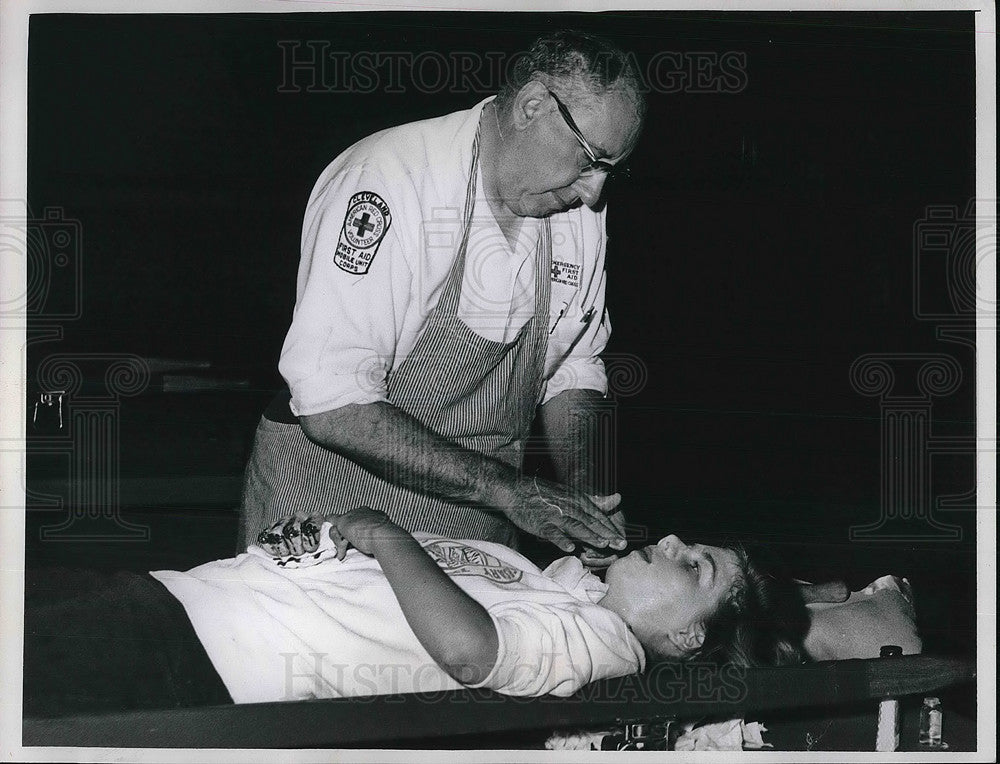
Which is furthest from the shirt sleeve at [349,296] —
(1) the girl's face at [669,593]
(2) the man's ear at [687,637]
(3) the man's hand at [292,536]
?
(2) the man's ear at [687,637]

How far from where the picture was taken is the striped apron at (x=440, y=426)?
1.44 meters

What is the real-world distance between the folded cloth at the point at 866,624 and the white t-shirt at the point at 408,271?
0.58m

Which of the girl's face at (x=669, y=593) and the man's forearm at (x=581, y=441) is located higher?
the man's forearm at (x=581, y=441)

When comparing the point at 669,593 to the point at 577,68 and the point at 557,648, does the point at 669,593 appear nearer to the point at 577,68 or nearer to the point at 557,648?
the point at 557,648

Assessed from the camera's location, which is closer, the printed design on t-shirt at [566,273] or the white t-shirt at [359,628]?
the white t-shirt at [359,628]

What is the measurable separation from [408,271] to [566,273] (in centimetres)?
28

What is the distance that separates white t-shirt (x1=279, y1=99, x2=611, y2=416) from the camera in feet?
4.62

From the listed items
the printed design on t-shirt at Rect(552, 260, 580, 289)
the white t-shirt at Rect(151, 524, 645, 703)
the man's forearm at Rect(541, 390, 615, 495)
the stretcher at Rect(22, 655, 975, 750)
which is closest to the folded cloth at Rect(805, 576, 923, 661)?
the stretcher at Rect(22, 655, 975, 750)

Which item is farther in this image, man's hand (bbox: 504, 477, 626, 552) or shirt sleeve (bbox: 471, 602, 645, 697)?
man's hand (bbox: 504, 477, 626, 552)

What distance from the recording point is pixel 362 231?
142 cm

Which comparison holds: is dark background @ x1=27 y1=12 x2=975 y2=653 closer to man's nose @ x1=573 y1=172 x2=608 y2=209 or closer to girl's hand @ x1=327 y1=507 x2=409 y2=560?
man's nose @ x1=573 y1=172 x2=608 y2=209

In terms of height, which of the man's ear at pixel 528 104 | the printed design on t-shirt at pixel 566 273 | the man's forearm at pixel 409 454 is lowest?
the man's forearm at pixel 409 454

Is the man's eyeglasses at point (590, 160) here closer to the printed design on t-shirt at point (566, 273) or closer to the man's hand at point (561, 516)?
the printed design on t-shirt at point (566, 273)

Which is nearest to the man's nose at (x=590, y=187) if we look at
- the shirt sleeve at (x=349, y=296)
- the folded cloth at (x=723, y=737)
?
the shirt sleeve at (x=349, y=296)
